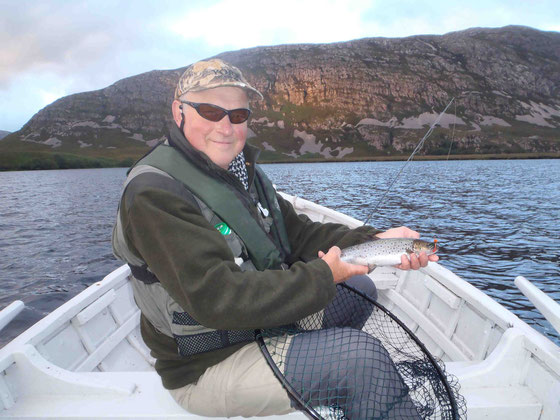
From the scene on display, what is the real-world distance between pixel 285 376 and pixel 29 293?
48.9 feet

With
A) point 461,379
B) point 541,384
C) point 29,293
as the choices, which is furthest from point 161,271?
point 29,293

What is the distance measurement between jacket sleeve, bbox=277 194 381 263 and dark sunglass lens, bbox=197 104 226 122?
1555mm

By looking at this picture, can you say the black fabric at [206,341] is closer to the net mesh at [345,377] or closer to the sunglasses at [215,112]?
the net mesh at [345,377]

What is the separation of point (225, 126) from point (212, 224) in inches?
32.3

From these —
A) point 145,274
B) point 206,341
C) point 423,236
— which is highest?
point 145,274

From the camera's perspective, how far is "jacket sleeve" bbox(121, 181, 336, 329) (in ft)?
7.29

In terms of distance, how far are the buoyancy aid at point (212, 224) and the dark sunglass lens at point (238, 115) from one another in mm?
521

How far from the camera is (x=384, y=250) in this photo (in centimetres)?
363

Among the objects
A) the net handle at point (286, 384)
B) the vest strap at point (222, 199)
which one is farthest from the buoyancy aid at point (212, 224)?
the net handle at point (286, 384)

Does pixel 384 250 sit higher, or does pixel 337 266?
pixel 337 266

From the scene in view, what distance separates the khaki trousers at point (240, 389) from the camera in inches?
99.4

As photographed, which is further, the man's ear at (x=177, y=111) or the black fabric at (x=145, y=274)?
the man's ear at (x=177, y=111)

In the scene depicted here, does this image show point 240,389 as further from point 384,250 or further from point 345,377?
point 384,250

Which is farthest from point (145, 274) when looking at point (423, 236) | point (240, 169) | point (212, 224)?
point (423, 236)
